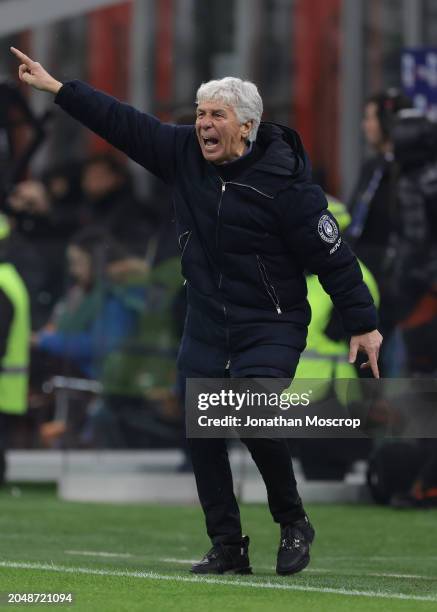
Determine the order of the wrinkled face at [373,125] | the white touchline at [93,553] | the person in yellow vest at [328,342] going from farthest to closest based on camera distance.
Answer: the wrinkled face at [373,125]
the person in yellow vest at [328,342]
the white touchline at [93,553]

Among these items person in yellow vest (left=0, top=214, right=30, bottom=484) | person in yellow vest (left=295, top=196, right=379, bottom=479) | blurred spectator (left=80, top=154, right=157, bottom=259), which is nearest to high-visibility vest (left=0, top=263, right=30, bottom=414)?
person in yellow vest (left=0, top=214, right=30, bottom=484)

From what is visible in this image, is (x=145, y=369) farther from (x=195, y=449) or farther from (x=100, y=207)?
(x=195, y=449)

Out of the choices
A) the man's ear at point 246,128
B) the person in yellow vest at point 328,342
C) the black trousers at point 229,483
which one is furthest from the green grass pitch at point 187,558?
the man's ear at point 246,128

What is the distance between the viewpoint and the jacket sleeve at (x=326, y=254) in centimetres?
753

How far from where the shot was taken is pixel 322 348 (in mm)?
11414

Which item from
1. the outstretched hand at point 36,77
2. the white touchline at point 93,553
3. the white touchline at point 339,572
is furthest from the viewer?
the white touchline at point 93,553

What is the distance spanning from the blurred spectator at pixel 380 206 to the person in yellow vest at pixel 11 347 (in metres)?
2.57

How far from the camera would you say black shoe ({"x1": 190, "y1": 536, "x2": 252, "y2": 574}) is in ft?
25.3

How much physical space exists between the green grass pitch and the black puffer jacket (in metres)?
0.82

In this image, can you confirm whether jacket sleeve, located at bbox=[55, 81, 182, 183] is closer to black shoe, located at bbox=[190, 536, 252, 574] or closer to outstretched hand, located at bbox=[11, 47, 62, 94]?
outstretched hand, located at bbox=[11, 47, 62, 94]

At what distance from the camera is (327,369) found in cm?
1147

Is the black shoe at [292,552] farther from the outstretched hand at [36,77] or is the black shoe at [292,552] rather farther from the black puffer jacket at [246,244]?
the outstretched hand at [36,77]

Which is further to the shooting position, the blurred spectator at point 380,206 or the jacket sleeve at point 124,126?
the blurred spectator at point 380,206

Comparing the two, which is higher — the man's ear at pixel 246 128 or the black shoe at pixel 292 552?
the man's ear at pixel 246 128
